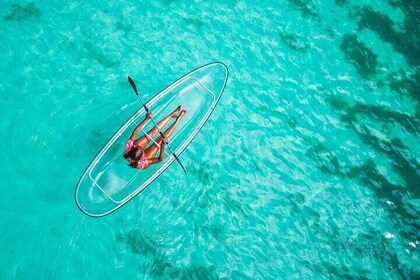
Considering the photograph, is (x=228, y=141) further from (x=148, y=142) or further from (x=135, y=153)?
(x=135, y=153)

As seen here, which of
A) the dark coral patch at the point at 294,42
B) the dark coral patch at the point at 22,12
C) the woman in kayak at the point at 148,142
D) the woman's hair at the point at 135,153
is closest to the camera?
the woman's hair at the point at 135,153

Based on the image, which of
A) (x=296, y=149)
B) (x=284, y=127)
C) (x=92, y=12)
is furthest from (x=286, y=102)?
(x=92, y=12)

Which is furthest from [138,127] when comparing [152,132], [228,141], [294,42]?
[294,42]

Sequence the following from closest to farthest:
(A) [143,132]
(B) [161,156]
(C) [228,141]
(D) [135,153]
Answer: (D) [135,153]
(B) [161,156]
(A) [143,132]
(C) [228,141]

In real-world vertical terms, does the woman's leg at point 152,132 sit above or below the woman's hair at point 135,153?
below

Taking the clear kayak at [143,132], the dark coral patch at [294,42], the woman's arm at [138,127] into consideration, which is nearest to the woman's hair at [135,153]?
the woman's arm at [138,127]

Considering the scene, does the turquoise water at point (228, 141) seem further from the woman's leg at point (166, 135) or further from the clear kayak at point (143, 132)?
the woman's leg at point (166, 135)
